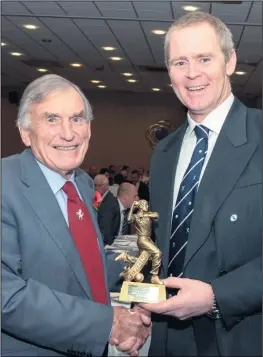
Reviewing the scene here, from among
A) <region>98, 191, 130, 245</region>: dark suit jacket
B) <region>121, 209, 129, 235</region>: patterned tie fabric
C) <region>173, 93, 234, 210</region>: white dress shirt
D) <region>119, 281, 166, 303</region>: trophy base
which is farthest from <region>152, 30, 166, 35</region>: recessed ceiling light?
<region>119, 281, 166, 303</region>: trophy base

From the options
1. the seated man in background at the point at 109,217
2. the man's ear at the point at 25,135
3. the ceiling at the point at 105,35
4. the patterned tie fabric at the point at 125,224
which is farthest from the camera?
the ceiling at the point at 105,35

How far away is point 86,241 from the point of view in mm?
1742

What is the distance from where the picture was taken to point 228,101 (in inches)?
67.0

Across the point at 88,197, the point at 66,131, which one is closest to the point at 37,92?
the point at 66,131

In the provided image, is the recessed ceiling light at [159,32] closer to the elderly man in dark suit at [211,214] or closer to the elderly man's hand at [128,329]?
the elderly man in dark suit at [211,214]

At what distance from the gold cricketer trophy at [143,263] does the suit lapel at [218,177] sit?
10 centimetres

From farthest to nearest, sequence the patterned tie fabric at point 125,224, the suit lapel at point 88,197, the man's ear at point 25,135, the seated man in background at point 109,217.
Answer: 1. the patterned tie fabric at point 125,224
2. the seated man in background at point 109,217
3. the suit lapel at point 88,197
4. the man's ear at point 25,135

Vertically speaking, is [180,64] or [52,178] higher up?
[180,64]

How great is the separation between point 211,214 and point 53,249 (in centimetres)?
48

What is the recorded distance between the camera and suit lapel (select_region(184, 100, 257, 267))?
158cm

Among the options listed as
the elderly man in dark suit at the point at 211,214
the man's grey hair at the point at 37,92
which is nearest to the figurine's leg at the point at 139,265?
the elderly man in dark suit at the point at 211,214

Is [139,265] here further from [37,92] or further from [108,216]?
[108,216]

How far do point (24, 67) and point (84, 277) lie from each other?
31.6 feet

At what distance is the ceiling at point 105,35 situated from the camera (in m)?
5.73
